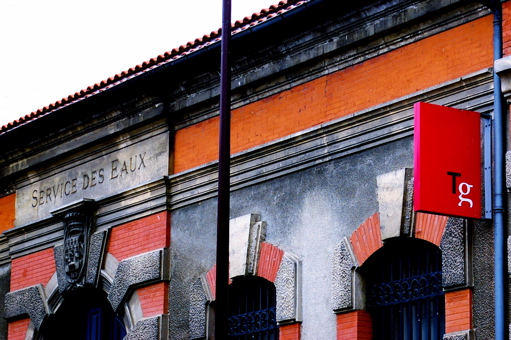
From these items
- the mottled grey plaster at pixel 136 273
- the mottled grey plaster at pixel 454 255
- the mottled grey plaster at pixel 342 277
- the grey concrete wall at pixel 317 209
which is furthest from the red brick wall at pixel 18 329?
the mottled grey plaster at pixel 454 255

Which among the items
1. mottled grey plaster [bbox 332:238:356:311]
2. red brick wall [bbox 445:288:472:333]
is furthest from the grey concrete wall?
red brick wall [bbox 445:288:472:333]

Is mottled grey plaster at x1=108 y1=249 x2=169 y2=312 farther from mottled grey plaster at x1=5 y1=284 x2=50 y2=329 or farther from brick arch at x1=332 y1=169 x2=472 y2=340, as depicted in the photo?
brick arch at x1=332 y1=169 x2=472 y2=340

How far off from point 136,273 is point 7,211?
433 cm

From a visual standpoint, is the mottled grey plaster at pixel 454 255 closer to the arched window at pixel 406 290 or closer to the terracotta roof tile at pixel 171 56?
the arched window at pixel 406 290

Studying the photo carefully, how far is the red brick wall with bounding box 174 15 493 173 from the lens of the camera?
15.0m

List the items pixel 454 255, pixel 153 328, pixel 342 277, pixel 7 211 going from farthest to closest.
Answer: pixel 7 211 → pixel 153 328 → pixel 342 277 → pixel 454 255

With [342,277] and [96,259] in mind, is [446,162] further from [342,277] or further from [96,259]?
[96,259]

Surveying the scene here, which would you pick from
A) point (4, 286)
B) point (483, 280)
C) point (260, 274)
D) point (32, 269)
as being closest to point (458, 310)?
point (483, 280)

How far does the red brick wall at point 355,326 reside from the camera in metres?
15.7

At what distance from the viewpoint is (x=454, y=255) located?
14.5 meters

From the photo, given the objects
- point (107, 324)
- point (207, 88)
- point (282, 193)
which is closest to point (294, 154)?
point (282, 193)

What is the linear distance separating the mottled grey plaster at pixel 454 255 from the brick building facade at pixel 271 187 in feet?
0.07

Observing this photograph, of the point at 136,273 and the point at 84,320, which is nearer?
the point at 136,273

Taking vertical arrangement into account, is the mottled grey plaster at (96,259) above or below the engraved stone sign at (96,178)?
below
